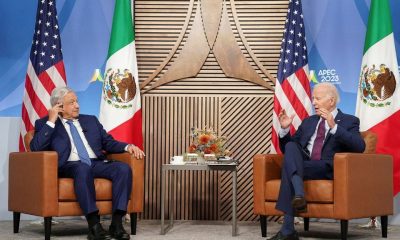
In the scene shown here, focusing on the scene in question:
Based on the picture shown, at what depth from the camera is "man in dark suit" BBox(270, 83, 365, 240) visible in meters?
4.74

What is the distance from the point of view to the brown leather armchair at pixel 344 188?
4805mm

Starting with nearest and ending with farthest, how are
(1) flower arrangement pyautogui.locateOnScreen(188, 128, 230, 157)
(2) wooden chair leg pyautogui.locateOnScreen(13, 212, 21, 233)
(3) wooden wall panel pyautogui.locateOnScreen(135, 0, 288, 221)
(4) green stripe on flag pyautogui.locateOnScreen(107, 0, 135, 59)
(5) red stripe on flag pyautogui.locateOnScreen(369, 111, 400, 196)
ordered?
(2) wooden chair leg pyautogui.locateOnScreen(13, 212, 21, 233)
(1) flower arrangement pyautogui.locateOnScreen(188, 128, 230, 157)
(5) red stripe on flag pyautogui.locateOnScreen(369, 111, 400, 196)
(4) green stripe on flag pyautogui.locateOnScreen(107, 0, 135, 59)
(3) wooden wall panel pyautogui.locateOnScreen(135, 0, 288, 221)

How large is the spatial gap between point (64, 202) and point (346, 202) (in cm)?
212

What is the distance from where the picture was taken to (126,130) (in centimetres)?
640

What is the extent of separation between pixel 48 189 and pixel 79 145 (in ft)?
1.95

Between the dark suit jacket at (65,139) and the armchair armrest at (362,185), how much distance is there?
5.92ft

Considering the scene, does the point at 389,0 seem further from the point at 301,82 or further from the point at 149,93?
the point at 149,93

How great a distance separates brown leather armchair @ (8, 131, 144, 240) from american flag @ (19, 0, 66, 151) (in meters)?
0.86

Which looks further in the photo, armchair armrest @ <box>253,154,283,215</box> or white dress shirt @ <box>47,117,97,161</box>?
white dress shirt @ <box>47,117,97,161</box>

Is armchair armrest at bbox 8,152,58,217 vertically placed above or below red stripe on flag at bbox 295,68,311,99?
below

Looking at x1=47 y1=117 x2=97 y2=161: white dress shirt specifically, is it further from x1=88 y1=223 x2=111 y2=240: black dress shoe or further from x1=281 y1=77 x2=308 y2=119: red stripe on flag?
x1=281 y1=77 x2=308 y2=119: red stripe on flag

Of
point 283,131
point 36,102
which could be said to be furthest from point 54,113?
point 283,131

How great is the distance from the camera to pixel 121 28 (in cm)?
650

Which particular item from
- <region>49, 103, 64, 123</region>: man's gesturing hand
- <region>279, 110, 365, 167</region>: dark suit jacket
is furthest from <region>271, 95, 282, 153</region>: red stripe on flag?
<region>49, 103, 64, 123</region>: man's gesturing hand
